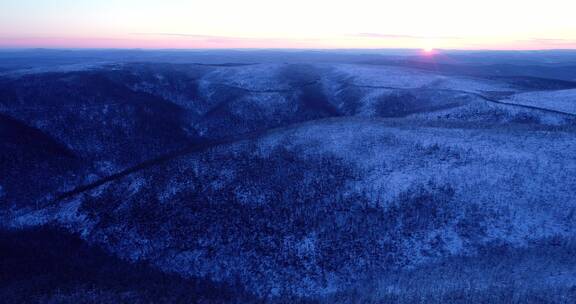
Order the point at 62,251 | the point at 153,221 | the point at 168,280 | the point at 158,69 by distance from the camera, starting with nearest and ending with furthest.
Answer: the point at 168,280, the point at 62,251, the point at 153,221, the point at 158,69

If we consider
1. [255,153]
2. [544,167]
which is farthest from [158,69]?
[544,167]

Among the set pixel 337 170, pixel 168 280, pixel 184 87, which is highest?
pixel 184 87

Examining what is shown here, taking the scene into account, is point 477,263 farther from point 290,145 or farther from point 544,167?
point 290,145

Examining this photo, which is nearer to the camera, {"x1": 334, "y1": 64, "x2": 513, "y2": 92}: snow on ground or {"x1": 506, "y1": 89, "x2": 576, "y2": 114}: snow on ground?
{"x1": 506, "y1": 89, "x2": 576, "y2": 114}: snow on ground

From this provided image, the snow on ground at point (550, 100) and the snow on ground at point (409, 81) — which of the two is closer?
the snow on ground at point (550, 100)

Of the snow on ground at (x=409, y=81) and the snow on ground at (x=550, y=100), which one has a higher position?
the snow on ground at (x=409, y=81)

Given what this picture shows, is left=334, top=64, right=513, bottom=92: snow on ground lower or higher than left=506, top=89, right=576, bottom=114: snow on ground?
higher

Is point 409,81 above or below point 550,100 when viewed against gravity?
above

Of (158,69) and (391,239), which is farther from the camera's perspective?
(158,69)

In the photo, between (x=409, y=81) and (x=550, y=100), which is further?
(x=409, y=81)

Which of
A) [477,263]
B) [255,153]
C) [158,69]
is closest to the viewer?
[477,263]

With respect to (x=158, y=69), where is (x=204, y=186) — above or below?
below
